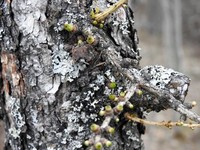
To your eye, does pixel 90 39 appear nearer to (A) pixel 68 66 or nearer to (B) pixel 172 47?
(A) pixel 68 66

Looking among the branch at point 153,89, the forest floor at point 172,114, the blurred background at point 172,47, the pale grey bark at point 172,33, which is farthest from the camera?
the forest floor at point 172,114

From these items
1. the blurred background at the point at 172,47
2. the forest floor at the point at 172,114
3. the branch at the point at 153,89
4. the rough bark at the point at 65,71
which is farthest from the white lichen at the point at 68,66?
the forest floor at the point at 172,114

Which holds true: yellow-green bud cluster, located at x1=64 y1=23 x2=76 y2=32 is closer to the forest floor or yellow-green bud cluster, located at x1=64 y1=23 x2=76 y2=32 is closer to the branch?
the branch

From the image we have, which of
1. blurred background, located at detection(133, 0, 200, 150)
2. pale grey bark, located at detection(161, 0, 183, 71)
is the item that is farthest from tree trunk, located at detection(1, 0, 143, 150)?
pale grey bark, located at detection(161, 0, 183, 71)

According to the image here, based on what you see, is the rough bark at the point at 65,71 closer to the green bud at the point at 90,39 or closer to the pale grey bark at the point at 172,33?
the green bud at the point at 90,39

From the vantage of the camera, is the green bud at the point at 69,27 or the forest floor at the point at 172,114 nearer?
the green bud at the point at 69,27

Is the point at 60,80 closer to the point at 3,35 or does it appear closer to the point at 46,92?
the point at 46,92

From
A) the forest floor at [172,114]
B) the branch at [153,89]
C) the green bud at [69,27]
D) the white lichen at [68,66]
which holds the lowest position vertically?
the branch at [153,89]
